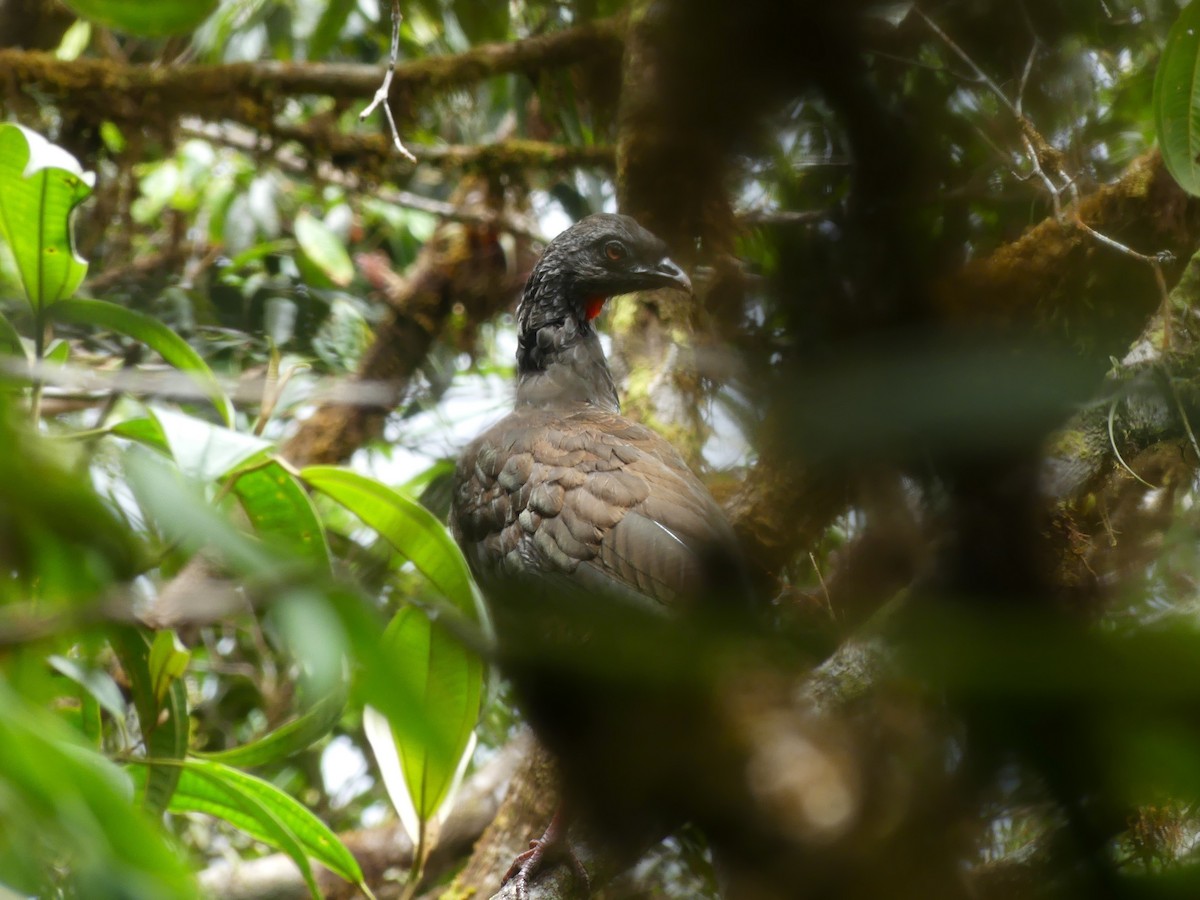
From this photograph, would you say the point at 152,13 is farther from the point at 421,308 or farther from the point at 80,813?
the point at 421,308

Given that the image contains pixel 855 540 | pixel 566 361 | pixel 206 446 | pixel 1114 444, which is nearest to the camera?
pixel 855 540

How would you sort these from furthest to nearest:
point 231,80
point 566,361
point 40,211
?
point 231,80, point 566,361, point 40,211

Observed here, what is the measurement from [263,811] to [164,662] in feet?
1.61

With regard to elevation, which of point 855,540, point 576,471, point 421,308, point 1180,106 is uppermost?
point 1180,106

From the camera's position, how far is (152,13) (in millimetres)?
889

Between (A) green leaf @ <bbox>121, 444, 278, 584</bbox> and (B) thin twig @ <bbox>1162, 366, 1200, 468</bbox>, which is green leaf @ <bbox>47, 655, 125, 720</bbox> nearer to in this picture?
(A) green leaf @ <bbox>121, 444, 278, 584</bbox>

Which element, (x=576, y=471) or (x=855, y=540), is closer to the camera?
(x=855, y=540)

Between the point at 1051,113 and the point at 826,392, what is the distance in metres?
0.67

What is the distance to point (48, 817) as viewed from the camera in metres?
0.77

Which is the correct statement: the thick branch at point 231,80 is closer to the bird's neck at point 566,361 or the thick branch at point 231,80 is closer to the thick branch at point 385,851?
the bird's neck at point 566,361

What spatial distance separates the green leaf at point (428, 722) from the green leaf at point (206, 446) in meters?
0.62

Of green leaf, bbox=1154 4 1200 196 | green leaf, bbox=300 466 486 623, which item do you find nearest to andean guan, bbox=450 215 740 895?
green leaf, bbox=300 466 486 623

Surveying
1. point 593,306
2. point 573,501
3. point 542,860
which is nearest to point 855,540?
point 542,860

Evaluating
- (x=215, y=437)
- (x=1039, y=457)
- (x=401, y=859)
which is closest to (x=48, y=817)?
(x=1039, y=457)
